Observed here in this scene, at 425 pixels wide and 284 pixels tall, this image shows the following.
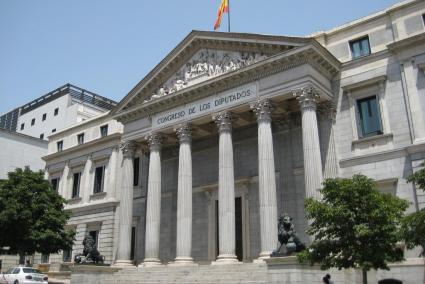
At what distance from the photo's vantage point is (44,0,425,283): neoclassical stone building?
25078mm

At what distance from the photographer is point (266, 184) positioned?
25344 millimetres

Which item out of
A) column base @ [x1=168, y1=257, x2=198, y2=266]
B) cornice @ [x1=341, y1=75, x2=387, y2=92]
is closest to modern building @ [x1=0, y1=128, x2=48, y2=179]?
column base @ [x1=168, y1=257, x2=198, y2=266]

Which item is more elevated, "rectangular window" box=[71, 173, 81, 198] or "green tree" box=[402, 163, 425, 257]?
"rectangular window" box=[71, 173, 81, 198]

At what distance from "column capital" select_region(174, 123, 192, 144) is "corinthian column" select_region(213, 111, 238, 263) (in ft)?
7.94

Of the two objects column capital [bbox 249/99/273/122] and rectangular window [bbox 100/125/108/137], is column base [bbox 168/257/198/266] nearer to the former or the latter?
column capital [bbox 249/99/273/122]

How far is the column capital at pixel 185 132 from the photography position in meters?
30.6

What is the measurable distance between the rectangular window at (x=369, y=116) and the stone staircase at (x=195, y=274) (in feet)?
32.6

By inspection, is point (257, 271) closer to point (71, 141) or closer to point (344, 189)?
point (344, 189)

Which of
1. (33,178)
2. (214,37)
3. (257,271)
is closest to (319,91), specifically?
(214,37)

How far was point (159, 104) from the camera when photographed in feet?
→ 107

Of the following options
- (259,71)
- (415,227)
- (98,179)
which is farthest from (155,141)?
(415,227)

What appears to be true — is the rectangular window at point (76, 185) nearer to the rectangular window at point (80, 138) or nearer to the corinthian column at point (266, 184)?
the rectangular window at point (80, 138)

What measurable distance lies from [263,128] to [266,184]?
3448 mm

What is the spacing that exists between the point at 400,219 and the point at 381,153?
906cm
